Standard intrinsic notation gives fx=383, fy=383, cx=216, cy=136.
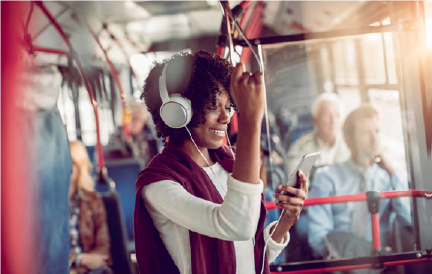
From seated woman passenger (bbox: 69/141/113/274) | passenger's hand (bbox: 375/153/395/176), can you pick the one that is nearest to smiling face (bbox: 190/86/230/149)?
seated woman passenger (bbox: 69/141/113/274)

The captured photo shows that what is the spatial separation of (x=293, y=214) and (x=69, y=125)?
83cm

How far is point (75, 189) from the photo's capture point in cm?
132

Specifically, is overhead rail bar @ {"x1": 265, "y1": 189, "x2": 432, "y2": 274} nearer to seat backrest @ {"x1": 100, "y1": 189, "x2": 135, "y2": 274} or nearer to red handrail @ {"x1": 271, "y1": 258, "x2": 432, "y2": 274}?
red handrail @ {"x1": 271, "y1": 258, "x2": 432, "y2": 274}

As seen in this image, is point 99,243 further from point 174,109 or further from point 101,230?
point 174,109

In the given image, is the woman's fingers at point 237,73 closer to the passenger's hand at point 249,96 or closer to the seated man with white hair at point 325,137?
the passenger's hand at point 249,96

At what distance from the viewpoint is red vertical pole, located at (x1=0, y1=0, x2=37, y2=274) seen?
1.04 m

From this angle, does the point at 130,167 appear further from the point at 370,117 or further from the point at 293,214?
the point at 370,117

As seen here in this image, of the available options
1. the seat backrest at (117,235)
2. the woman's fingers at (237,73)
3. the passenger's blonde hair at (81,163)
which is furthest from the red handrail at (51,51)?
the woman's fingers at (237,73)

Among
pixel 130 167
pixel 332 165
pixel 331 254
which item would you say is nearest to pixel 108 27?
pixel 130 167

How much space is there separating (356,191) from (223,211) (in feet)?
4.06

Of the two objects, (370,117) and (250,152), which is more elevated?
(370,117)

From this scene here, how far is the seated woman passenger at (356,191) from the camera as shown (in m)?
1.60

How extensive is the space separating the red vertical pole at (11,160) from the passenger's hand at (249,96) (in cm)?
74

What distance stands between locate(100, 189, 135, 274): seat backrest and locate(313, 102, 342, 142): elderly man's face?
0.93 meters
